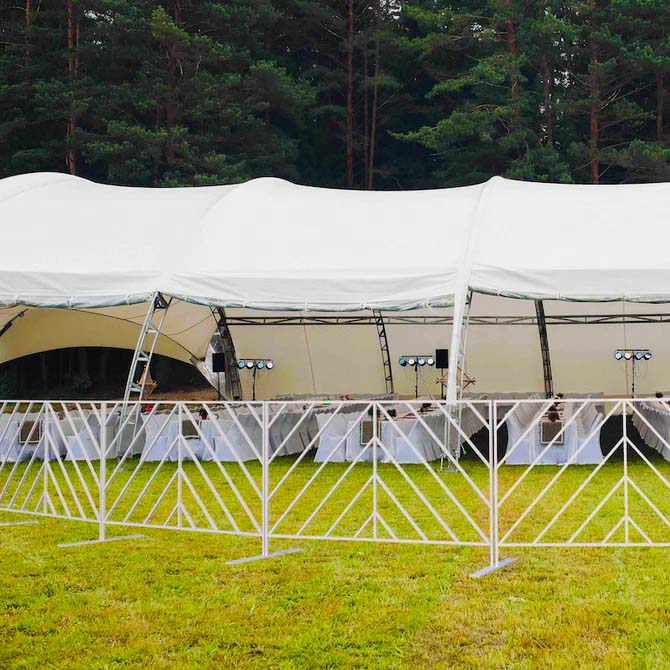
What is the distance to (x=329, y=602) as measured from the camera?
5980mm

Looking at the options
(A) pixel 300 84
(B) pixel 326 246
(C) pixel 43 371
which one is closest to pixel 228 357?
(B) pixel 326 246

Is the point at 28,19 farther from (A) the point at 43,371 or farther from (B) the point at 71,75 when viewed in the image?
(A) the point at 43,371

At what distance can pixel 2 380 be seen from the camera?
87.1 feet

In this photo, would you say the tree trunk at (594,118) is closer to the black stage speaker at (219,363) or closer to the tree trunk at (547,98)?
the tree trunk at (547,98)

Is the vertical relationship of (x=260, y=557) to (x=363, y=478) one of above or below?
above

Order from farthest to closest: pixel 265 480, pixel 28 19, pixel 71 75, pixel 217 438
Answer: pixel 28 19, pixel 71 75, pixel 217 438, pixel 265 480

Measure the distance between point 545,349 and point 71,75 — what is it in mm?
15550

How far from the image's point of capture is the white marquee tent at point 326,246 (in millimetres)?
12531

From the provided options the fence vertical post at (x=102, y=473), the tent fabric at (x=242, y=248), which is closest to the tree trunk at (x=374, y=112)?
the tent fabric at (x=242, y=248)

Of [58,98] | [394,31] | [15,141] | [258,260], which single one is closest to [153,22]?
[58,98]

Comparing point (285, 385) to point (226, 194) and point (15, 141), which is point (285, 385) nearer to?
point (226, 194)

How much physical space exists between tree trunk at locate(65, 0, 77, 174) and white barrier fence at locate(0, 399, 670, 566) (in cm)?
1356

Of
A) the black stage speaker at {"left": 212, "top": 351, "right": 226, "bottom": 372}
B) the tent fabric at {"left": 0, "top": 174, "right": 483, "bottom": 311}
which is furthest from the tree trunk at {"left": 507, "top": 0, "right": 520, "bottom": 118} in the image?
the black stage speaker at {"left": 212, "top": 351, "right": 226, "bottom": 372}

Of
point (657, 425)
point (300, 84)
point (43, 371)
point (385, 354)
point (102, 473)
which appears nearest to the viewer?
point (102, 473)
